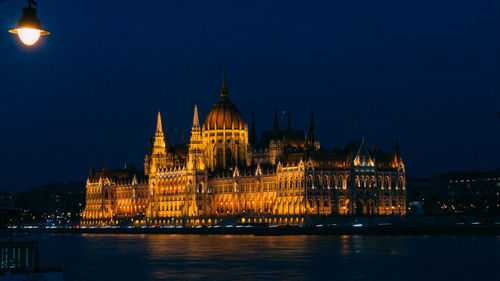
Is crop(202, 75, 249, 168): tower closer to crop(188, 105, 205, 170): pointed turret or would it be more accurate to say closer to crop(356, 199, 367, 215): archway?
crop(188, 105, 205, 170): pointed turret

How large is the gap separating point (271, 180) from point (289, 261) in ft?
303

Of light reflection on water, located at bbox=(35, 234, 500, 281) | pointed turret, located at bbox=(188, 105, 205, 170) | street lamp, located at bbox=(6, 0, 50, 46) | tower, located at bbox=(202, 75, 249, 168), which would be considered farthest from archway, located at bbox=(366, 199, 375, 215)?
street lamp, located at bbox=(6, 0, 50, 46)

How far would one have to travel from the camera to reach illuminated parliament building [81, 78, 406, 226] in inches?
6550

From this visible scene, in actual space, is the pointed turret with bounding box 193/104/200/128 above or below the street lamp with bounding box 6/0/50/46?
above

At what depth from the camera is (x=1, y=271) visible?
34312 mm

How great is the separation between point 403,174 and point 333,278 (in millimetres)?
113900

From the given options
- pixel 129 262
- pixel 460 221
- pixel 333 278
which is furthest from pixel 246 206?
pixel 333 278

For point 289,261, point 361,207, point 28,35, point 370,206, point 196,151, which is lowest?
point 289,261

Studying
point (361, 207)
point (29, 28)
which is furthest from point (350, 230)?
point (29, 28)

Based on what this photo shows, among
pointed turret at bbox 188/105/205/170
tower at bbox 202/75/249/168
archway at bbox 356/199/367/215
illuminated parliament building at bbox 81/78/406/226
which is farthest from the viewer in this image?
tower at bbox 202/75/249/168

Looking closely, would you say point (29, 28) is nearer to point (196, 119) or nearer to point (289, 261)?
point (289, 261)

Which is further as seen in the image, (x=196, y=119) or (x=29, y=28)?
(x=196, y=119)

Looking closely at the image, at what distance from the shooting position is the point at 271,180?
575 ft

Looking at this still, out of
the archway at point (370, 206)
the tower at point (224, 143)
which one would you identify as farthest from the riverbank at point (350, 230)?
the tower at point (224, 143)
